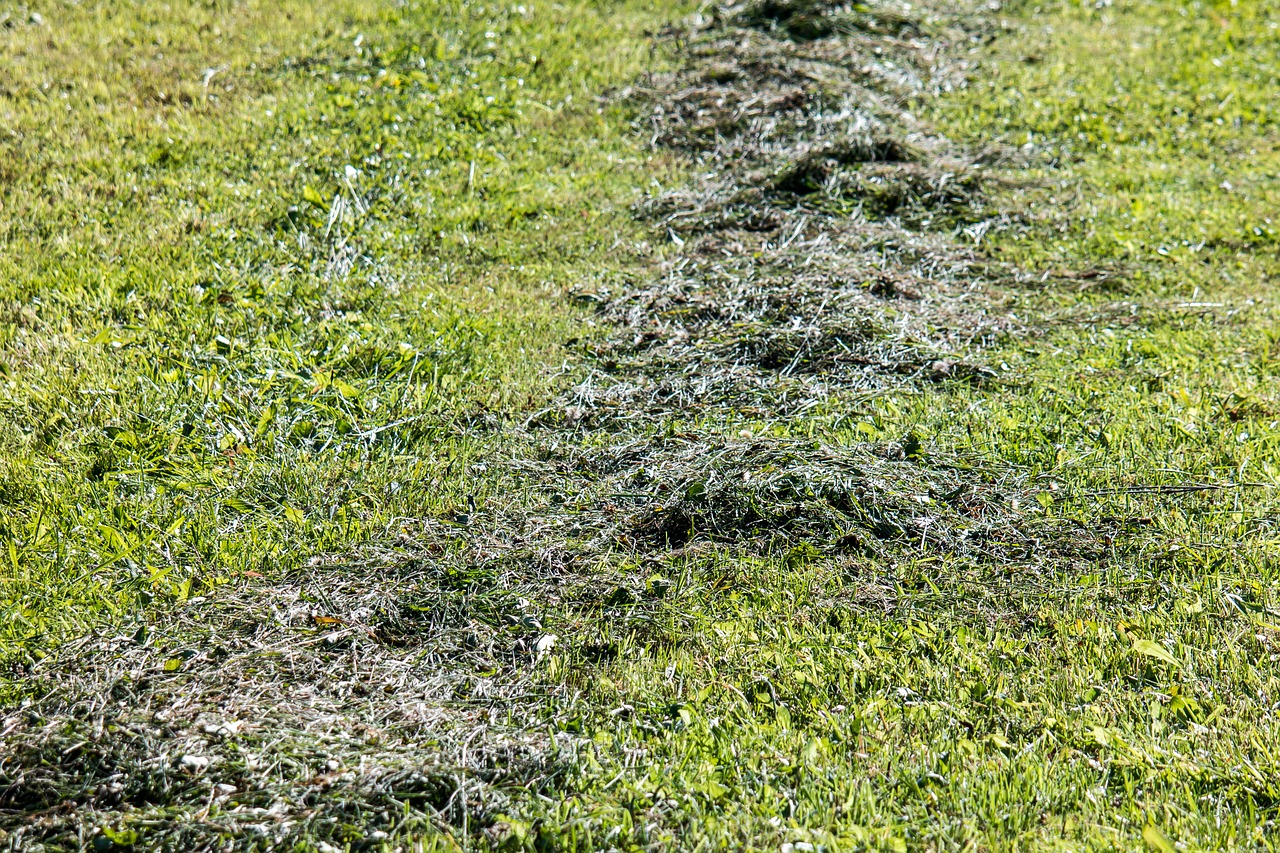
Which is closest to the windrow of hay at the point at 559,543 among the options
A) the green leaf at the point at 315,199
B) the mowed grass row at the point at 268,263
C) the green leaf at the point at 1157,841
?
the mowed grass row at the point at 268,263

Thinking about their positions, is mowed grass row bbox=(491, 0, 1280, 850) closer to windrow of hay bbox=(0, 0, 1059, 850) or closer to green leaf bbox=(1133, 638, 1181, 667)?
green leaf bbox=(1133, 638, 1181, 667)

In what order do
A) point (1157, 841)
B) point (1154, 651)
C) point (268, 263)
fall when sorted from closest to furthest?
point (1157, 841)
point (1154, 651)
point (268, 263)

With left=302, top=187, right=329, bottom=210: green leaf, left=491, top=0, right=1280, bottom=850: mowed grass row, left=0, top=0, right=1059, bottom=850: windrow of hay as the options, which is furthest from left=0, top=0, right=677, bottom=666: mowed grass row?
left=491, top=0, right=1280, bottom=850: mowed grass row

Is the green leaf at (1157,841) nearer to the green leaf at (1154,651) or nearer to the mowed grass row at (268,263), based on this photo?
the green leaf at (1154,651)

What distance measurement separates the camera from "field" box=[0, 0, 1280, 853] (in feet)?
9.50

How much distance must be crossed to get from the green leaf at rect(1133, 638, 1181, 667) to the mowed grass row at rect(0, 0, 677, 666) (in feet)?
8.22

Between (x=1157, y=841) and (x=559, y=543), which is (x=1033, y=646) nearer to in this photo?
Answer: (x=1157, y=841)

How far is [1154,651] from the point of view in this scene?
11.1ft

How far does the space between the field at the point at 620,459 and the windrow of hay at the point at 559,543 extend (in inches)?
0.7

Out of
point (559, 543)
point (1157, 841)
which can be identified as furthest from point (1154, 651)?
point (559, 543)

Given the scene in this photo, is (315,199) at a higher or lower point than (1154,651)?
higher

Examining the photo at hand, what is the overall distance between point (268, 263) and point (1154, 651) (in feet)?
15.0

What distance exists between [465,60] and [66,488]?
538 centimetres

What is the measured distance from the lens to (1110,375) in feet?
16.4
